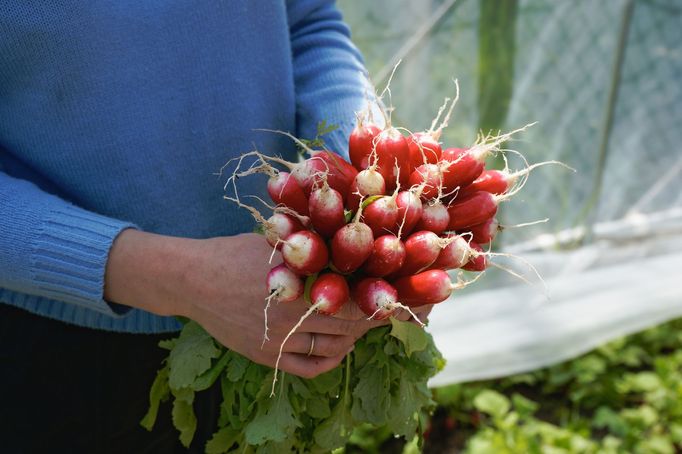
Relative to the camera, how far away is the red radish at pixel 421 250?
829 mm

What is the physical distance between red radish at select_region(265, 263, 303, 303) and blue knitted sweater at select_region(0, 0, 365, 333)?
236 millimetres

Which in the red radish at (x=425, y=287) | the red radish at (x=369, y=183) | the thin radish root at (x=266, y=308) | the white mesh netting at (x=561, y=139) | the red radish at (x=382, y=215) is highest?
the white mesh netting at (x=561, y=139)

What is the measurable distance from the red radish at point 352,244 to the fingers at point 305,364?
15cm

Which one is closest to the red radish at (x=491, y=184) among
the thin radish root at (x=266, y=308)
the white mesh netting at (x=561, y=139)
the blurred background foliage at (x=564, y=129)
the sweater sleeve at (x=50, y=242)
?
the thin radish root at (x=266, y=308)

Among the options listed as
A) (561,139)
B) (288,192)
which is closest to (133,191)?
(288,192)

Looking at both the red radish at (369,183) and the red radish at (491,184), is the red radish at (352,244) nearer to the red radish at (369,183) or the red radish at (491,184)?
the red radish at (369,183)

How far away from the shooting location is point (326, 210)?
83cm

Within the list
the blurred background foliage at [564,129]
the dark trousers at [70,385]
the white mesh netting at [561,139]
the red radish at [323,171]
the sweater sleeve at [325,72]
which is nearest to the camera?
the red radish at [323,171]

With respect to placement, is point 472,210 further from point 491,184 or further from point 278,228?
point 278,228

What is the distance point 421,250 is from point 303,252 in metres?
0.16

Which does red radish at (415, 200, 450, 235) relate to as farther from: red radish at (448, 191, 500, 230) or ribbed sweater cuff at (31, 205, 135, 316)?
ribbed sweater cuff at (31, 205, 135, 316)

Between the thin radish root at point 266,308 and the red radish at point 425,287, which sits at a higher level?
the red radish at point 425,287

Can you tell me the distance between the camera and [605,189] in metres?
2.90

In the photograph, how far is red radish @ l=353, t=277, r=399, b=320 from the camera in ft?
2.59
